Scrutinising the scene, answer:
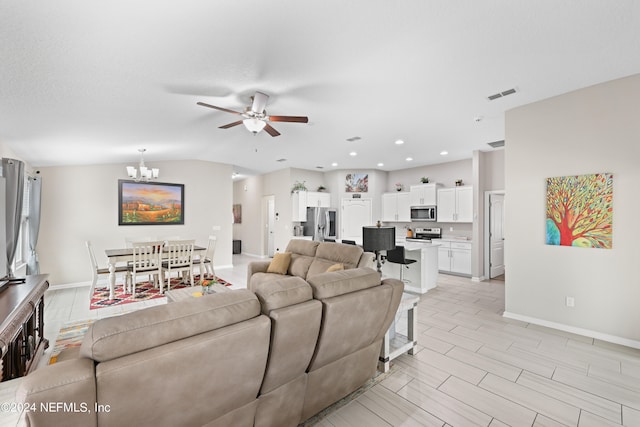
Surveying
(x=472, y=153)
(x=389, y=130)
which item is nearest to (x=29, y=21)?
(x=389, y=130)

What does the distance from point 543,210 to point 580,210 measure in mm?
363

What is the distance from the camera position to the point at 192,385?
1279 mm

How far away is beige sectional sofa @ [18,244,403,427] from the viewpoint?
3.48ft

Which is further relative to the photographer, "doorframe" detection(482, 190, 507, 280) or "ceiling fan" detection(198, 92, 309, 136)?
"doorframe" detection(482, 190, 507, 280)

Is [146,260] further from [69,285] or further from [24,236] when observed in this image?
[69,285]

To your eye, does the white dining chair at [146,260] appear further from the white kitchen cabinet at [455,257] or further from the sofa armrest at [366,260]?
the white kitchen cabinet at [455,257]

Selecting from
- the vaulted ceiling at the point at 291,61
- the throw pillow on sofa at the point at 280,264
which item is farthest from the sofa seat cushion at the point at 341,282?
the throw pillow on sofa at the point at 280,264

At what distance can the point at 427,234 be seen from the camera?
293 inches

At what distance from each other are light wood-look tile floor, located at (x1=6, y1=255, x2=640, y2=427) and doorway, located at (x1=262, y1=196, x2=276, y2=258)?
5.76 m

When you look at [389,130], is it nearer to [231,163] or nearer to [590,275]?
[590,275]

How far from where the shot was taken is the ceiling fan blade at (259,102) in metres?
3.04

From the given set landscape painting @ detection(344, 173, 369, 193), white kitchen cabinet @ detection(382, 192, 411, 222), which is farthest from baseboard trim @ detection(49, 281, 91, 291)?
white kitchen cabinet @ detection(382, 192, 411, 222)

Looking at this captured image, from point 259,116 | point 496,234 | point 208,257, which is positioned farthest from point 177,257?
point 496,234

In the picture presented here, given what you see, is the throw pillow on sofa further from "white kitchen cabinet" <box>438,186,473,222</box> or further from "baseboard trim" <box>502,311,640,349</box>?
"white kitchen cabinet" <box>438,186,473,222</box>
